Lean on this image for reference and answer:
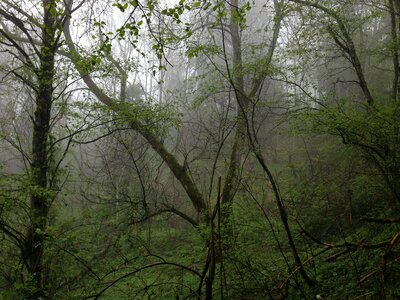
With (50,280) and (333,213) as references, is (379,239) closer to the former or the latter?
(333,213)

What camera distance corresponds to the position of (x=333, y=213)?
8602mm

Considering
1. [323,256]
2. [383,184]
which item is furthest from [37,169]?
[383,184]

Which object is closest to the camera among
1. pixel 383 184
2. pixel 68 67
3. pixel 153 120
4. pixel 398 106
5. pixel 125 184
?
pixel 398 106

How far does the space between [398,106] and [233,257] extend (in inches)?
163

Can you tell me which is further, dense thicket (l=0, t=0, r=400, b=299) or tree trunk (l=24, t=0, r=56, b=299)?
tree trunk (l=24, t=0, r=56, b=299)

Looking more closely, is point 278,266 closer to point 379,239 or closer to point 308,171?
point 379,239

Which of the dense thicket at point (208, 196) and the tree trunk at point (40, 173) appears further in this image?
the tree trunk at point (40, 173)

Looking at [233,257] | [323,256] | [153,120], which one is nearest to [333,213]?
[323,256]

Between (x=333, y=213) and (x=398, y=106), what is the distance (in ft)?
10.9

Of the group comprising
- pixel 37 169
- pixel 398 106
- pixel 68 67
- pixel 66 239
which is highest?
pixel 68 67

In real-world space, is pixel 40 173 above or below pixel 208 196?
above

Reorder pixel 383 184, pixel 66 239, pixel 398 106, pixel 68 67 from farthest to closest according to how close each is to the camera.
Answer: pixel 383 184 → pixel 68 67 → pixel 398 106 → pixel 66 239

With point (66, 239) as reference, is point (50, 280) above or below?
below

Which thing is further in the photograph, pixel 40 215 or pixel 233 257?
pixel 40 215
